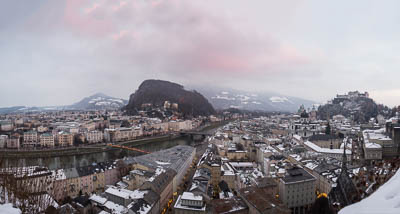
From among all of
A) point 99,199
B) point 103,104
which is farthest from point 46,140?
point 103,104

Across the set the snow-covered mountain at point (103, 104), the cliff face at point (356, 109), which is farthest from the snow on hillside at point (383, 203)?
the snow-covered mountain at point (103, 104)

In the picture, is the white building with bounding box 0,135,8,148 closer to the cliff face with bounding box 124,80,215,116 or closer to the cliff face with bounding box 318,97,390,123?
the cliff face with bounding box 124,80,215,116

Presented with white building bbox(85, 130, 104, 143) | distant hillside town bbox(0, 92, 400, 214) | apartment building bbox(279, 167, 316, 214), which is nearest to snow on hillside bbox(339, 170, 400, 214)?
distant hillside town bbox(0, 92, 400, 214)

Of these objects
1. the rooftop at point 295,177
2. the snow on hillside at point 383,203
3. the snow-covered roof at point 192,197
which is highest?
the snow on hillside at point 383,203

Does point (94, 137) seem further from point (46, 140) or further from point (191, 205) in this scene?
point (191, 205)

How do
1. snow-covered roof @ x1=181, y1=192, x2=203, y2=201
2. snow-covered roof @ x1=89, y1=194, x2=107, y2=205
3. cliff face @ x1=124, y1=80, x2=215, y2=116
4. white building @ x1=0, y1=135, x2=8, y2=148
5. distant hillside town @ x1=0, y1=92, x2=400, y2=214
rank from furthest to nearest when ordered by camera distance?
cliff face @ x1=124, y1=80, x2=215, y2=116
white building @ x1=0, y1=135, x2=8, y2=148
snow-covered roof @ x1=89, y1=194, x2=107, y2=205
snow-covered roof @ x1=181, y1=192, x2=203, y2=201
distant hillside town @ x1=0, y1=92, x2=400, y2=214

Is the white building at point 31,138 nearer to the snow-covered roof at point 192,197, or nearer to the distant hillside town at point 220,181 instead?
the distant hillside town at point 220,181
